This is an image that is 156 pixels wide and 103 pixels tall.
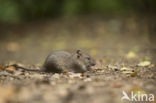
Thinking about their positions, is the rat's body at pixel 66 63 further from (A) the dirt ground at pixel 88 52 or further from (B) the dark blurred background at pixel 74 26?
(B) the dark blurred background at pixel 74 26

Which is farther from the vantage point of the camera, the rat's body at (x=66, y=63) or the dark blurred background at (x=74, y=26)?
the dark blurred background at (x=74, y=26)

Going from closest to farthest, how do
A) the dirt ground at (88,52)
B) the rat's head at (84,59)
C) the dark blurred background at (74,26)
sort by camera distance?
the dirt ground at (88,52) < the rat's head at (84,59) < the dark blurred background at (74,26)

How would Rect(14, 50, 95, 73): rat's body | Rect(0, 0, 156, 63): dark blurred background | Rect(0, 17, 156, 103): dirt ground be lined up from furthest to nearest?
Rect(0, 0, 156, 63): dark blurred background < Rect(14, 50, 95, 73): rat's body < Rect(0, 17, 156, 103): dirt ground

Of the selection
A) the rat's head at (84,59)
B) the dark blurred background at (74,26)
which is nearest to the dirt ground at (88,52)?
the dark blurred background at (74,26)

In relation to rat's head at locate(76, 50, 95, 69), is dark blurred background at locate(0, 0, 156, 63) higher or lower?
higher

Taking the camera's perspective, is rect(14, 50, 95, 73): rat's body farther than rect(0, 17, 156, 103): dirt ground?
Yes

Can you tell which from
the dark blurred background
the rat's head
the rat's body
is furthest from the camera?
the dark blurred background

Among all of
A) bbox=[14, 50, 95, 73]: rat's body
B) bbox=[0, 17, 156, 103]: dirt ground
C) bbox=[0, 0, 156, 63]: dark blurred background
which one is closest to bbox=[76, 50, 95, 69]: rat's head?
bbox=[14, 50, 95, 73]: rat's body

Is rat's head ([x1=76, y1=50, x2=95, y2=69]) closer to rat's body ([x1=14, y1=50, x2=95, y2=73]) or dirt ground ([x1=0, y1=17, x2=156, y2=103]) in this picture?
rat's body ([x1=14, y1=50, x2=95, y2=73])

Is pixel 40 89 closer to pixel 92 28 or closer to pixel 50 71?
pixel 50 71
